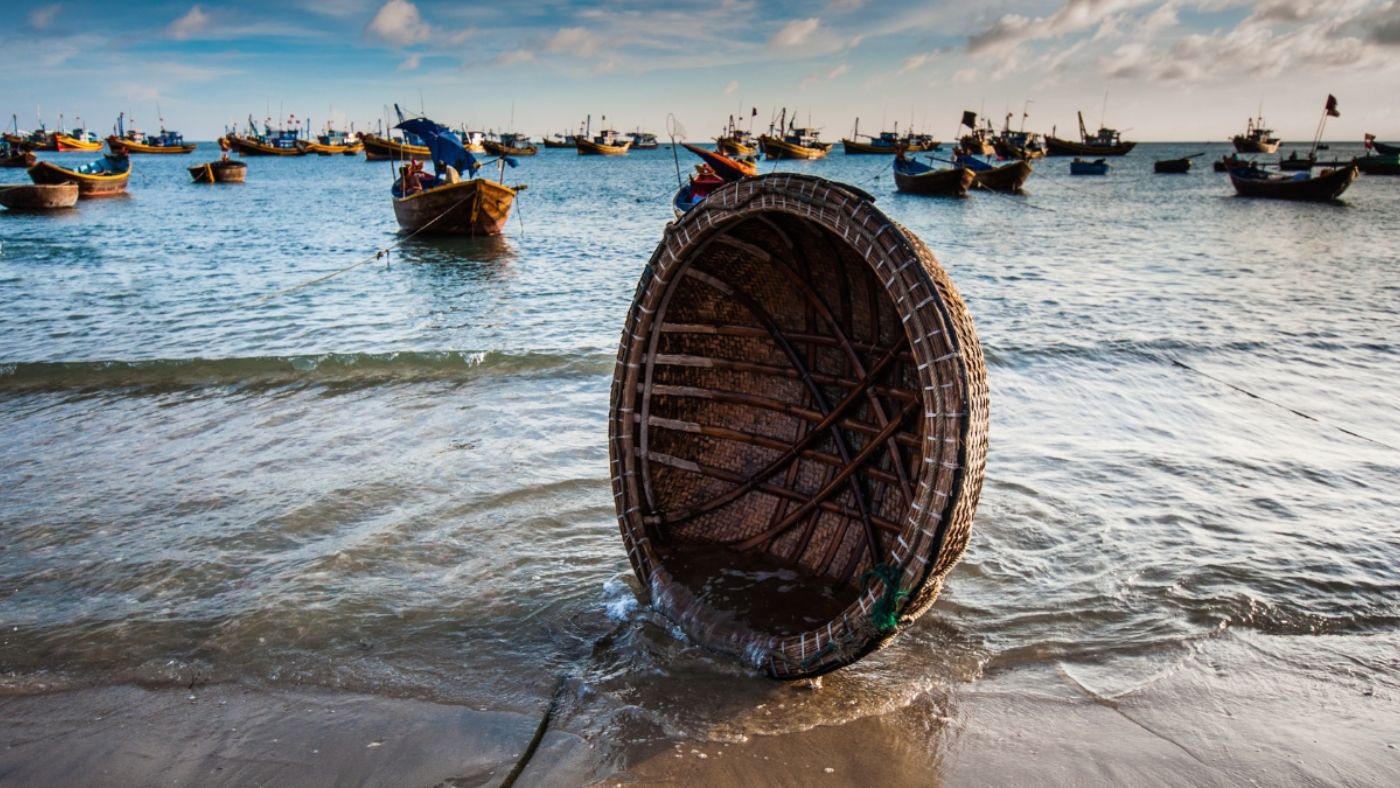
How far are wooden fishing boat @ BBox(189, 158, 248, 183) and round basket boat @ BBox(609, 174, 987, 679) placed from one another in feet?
169

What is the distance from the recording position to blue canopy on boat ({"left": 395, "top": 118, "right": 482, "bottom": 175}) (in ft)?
55.4

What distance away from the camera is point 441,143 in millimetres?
17359

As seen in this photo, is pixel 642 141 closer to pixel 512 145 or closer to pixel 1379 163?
pixel 512 145

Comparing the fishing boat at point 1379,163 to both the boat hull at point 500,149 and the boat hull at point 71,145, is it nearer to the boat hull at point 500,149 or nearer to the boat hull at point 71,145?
the boat hull at point 500,149

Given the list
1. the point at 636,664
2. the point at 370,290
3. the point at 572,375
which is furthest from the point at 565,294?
the point at 636,664

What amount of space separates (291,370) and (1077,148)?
76046mm

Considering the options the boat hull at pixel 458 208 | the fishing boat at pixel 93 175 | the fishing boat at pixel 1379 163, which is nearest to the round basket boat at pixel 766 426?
the boat hull at pixel 458 208

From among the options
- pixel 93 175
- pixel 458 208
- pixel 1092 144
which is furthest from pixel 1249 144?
pixel 93 175

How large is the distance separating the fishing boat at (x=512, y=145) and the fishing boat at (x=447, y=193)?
67746mm

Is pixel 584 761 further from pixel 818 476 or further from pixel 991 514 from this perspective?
pixel 991 514

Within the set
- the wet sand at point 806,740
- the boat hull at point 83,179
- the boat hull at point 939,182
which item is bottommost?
the wet sand at point 806,740

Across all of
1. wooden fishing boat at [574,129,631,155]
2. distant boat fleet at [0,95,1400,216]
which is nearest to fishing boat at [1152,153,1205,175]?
distant boat fleet at [0,95,1400,216]

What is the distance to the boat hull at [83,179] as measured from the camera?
29.0 metres

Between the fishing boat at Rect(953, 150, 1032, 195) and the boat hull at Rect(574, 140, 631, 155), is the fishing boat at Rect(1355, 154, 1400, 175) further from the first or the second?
the boat hull at Rect(574, 140, 631, 155)
